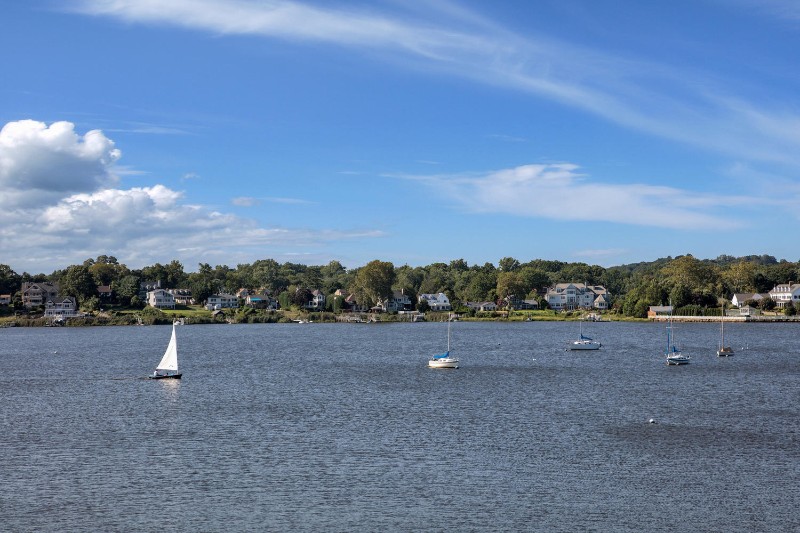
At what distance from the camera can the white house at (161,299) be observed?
184 metres

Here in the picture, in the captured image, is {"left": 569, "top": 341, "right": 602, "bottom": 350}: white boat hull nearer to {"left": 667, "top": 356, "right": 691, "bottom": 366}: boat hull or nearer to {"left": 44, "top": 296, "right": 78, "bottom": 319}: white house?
{"left": 667, "top": 356, "right": 691, "bottom": 366}: boat hull

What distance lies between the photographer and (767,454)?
111 ft

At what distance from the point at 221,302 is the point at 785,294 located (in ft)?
439

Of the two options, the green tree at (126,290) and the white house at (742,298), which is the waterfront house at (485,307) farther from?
the green tree at (126,290)

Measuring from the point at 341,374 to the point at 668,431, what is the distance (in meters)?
32.8

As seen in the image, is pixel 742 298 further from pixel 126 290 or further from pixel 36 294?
pixel 36 294

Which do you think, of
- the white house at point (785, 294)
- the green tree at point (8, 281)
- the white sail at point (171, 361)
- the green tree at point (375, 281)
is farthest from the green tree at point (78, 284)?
the white house at point (785, 294)

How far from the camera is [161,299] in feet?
609

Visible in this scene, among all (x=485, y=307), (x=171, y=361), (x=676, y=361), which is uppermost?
(x=485, y=307)

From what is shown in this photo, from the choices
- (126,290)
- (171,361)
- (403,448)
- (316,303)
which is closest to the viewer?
(403,448)

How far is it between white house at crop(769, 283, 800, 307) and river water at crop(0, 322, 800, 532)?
380ft

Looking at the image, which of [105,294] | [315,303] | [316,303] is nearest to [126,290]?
[105,294]

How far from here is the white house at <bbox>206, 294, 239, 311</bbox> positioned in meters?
190

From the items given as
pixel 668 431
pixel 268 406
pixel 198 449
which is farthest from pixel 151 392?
pixel 668 431
